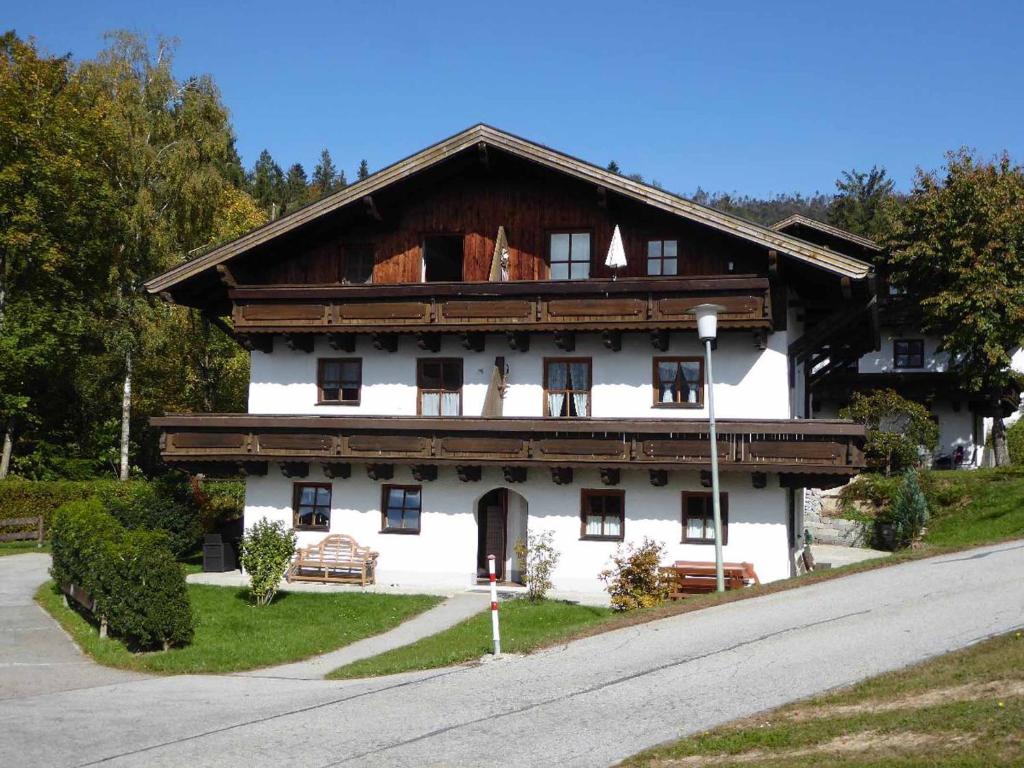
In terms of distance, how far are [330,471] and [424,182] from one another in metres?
7.53

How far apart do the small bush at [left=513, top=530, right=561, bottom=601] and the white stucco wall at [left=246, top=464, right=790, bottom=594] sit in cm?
26

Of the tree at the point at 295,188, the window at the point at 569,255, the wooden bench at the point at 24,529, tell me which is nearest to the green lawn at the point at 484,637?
the window at the point at 569,255

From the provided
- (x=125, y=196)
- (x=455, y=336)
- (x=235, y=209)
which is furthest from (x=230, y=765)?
(x=235, y=209)

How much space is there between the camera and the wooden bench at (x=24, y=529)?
34.1 metres

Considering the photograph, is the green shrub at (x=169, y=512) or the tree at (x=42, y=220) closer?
the green shrub at (x=169, y=512)

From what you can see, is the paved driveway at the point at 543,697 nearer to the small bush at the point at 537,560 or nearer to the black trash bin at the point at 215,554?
the small bush at the point at 537,560

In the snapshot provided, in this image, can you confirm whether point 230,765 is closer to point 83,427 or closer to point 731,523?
point 731,523

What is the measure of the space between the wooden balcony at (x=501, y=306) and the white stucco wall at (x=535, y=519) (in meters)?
3.39

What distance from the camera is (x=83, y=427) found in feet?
145

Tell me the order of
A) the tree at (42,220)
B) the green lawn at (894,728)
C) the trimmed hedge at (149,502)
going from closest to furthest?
the green lawn at (894,728) < the trimmed hedge at (149,502) < the tree at (42,220)

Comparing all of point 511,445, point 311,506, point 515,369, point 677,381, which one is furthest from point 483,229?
point 311,506

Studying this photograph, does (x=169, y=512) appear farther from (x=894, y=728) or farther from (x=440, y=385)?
(x=894, y=728)

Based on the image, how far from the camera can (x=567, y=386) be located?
2583cm

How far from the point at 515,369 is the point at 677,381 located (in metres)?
3.89
